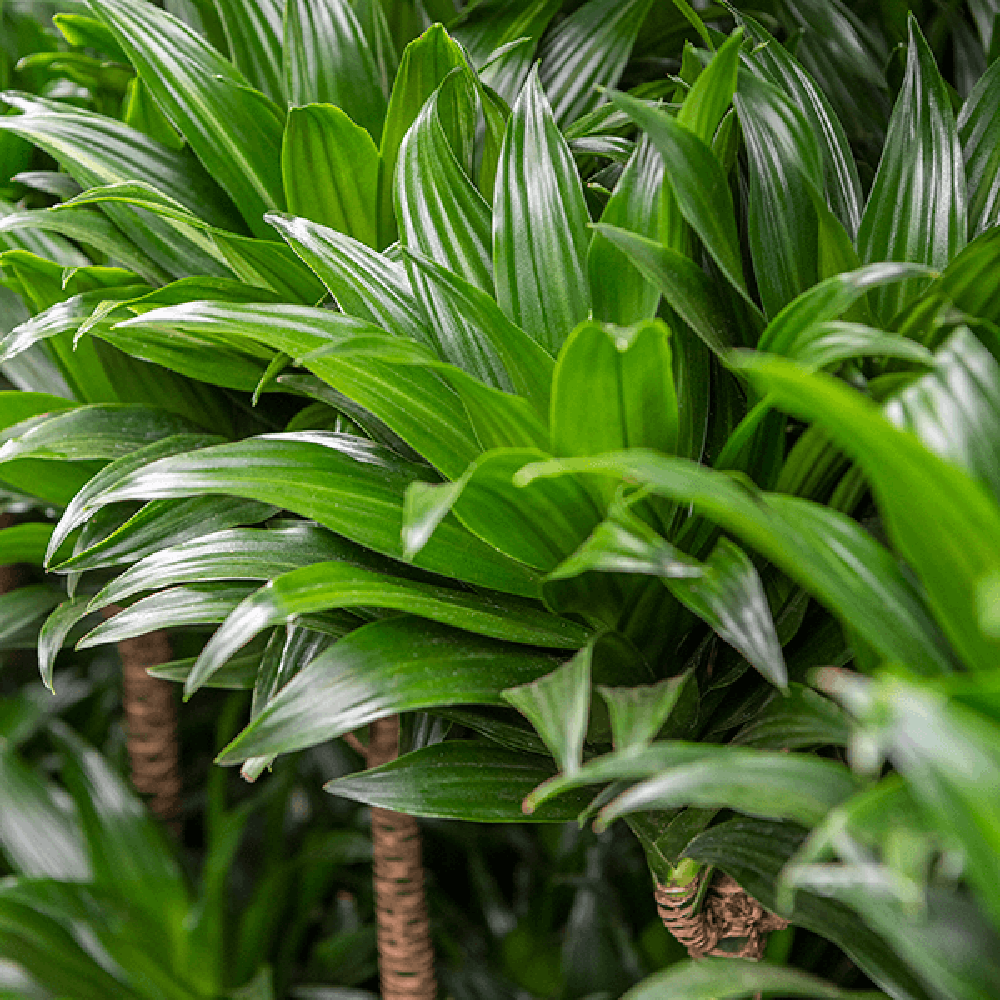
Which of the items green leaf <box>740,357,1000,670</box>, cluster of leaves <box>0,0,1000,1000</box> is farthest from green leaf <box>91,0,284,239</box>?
green leaf <box>740,357,1000,670</box>

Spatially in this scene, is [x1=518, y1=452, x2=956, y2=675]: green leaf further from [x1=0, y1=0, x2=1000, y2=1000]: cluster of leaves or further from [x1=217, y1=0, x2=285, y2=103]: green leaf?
[x1=217, y1=0, x2=285, y2=103]: green leaf

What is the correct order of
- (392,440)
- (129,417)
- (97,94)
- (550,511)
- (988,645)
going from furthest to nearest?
(97,94) < (129,417) < (392,440) < (550,511) < (988,645)

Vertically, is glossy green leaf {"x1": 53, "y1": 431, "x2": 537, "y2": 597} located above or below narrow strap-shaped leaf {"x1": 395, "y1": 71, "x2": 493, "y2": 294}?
below

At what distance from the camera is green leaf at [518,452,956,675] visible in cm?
40

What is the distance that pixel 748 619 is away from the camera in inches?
17.9


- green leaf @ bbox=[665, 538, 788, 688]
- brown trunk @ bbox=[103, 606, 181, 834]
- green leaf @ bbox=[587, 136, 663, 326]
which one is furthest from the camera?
brown trunk @ bbox=[103, 606, 181, 834]

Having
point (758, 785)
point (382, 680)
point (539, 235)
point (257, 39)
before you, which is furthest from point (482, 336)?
point (257, 39)

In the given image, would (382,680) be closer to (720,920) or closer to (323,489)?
(323,489)

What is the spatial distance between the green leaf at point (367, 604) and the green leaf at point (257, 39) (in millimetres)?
517

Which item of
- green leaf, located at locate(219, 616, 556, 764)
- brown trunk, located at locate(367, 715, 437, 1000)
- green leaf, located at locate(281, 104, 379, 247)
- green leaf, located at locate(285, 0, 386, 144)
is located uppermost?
green leaf, located at locate(285, 0, 386, 144)

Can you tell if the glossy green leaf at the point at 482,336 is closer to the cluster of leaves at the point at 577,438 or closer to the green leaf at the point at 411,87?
the cluster of leaves at the point at 577,438

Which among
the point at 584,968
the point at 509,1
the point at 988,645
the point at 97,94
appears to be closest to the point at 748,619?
the point at 988,645

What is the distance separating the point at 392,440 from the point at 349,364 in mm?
110

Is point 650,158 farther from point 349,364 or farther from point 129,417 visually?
point 129,417
